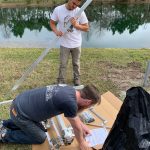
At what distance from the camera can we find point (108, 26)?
1139 cm

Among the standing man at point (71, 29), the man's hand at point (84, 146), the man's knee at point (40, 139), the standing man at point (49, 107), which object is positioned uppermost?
the standing man at point (71, 29)

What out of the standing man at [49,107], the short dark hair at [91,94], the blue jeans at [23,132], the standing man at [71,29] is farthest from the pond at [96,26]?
the short dark hair at [91,94]

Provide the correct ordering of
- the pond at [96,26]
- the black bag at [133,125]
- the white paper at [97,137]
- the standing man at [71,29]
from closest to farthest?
the black bag at [133,125], the white paper at [97,137], the standing man at [71,29], the pond at [96,26]

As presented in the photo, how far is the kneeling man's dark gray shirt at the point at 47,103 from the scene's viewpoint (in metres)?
2.47

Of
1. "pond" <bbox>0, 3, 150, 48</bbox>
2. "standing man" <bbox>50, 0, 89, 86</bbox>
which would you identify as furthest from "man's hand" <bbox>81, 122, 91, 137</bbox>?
"pond" <bbox>0, 3, 150, 48</bbox>

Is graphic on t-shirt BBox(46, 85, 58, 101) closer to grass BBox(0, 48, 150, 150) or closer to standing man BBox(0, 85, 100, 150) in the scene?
standing man BBox(0, 85, 100, 150)

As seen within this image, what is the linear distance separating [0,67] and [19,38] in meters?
4.31

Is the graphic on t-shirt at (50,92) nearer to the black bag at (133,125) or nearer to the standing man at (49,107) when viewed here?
the standing man at (49,107)

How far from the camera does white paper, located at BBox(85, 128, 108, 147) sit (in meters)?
2.67

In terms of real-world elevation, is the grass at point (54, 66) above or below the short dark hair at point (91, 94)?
below

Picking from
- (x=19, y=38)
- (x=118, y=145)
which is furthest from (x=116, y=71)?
(x=19, y=38)

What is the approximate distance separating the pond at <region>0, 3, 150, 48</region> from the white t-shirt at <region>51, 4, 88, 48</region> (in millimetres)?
3000

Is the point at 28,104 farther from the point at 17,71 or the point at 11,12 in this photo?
the point at 11,12

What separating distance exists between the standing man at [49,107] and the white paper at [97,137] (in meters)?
0.06
